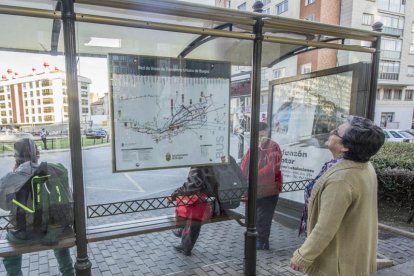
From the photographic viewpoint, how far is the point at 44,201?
8.50 feet

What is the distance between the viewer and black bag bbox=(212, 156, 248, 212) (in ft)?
10.9

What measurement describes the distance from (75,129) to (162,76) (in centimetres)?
95

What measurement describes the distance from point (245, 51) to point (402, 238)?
354cm

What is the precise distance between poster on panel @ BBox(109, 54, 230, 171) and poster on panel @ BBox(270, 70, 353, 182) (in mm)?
1774

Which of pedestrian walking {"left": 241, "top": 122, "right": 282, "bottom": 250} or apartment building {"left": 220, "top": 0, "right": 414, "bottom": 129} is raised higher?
apartment building {"left": 220, "top": 0, "right": 414, "bottom": 129}

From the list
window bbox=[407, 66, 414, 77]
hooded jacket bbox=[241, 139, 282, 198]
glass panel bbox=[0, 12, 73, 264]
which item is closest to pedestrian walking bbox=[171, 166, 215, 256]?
hooded jacket bbox=[241, 139, 282, 198]

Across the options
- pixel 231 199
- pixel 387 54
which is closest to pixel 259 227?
pixel 231 199

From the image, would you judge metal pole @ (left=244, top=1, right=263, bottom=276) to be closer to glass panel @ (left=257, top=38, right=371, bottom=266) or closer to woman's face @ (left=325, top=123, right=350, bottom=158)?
glass panel @ (left=257, top=38, right=371, bottom=266)

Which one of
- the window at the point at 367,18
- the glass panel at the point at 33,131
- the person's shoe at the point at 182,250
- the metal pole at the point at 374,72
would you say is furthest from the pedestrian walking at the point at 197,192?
the window at the point at 367,18

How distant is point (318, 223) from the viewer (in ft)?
5.84

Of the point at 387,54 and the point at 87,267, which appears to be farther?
the point at 387,54

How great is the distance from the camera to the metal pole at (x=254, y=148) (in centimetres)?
286

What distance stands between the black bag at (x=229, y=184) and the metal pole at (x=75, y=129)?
1445 mm

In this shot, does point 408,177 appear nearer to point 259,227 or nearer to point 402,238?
point 402,238
